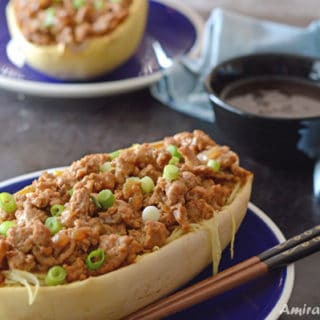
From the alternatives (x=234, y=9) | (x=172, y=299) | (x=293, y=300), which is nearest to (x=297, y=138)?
(x=293, y=300)

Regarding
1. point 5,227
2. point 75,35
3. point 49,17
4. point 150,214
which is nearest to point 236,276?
point 150,214

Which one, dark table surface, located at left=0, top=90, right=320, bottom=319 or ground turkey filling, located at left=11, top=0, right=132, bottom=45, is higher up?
ground turkey filling, located at left=11, top=0, right=132, bottom=45

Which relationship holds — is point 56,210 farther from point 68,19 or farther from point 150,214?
point 68,19

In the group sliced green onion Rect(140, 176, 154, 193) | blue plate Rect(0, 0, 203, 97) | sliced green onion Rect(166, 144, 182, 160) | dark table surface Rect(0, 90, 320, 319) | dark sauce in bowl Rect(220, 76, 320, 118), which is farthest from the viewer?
blue plate Rect(0, 0, 203, 97)

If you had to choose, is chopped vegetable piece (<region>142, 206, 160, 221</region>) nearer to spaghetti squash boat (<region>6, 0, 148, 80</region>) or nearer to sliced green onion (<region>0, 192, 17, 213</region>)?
sliced green onion (<region>0, 192, 17, 213</region>)

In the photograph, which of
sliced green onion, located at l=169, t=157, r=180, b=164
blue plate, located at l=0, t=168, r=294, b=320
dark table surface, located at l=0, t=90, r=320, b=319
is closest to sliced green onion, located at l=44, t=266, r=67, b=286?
blue plate, located at l=0, t=168, r=294, b=320

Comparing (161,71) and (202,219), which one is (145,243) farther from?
(161,71)
